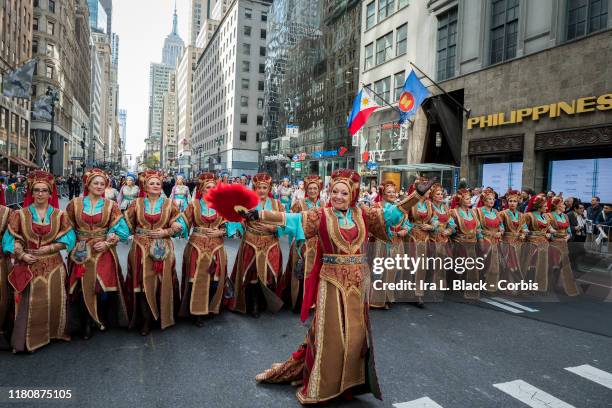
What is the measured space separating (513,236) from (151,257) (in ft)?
22.1

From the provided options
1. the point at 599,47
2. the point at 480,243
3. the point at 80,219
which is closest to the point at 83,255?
the point at 80,219

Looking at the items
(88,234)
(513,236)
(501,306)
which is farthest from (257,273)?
(513,236)

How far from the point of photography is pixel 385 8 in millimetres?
29656

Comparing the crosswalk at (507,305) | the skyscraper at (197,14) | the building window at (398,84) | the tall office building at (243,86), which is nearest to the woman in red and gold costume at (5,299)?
the crosswalk at (507,305)

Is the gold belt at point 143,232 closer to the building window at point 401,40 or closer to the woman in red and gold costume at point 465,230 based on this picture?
the woman in red and gold costume at point 465,230

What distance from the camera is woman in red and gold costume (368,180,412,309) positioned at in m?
7.10

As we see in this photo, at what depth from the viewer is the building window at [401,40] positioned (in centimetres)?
2689

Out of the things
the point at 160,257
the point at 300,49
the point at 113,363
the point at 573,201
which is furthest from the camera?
the point at 300,49

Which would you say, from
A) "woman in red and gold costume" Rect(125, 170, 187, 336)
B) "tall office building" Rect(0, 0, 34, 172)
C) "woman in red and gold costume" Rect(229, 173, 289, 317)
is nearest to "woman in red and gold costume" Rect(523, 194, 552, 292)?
"woman in red and gold costume" Rect(229, 173, 289, 317)

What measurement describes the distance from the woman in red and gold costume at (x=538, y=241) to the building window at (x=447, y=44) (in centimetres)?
1578

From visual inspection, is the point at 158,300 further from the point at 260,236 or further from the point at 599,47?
the point at 599,47

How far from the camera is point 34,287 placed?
4957 millimetres

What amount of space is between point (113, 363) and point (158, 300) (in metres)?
1.22

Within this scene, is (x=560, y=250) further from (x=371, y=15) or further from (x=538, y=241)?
(x=371, y=15)
